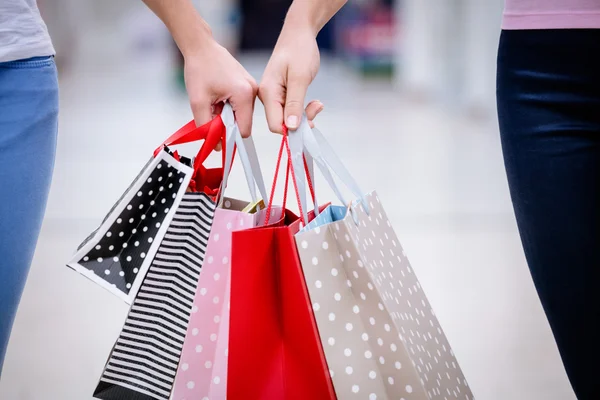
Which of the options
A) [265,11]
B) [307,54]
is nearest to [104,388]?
[307,54]

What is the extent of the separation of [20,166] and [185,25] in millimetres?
362

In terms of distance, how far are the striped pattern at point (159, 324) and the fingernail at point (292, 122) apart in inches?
8.1

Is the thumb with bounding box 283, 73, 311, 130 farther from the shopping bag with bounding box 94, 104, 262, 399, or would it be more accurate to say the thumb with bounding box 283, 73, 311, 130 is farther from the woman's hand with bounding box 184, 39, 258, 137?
the shopping bag with bounding box 94, 104, 262, 399

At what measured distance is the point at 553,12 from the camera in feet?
3.77

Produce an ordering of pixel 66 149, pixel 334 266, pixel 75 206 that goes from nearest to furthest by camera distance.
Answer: pixel 334 266, pixel 75 206, pixel 66 149

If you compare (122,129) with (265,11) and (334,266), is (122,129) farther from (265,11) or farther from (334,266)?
(265,11)

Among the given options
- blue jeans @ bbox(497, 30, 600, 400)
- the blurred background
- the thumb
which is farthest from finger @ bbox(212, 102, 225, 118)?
the blurred background

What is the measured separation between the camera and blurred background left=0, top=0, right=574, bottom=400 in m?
2.38

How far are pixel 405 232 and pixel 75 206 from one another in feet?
6.05

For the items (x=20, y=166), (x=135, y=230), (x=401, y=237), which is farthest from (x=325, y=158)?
(x=401, y=237)

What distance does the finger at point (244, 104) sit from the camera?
1234 millimetres

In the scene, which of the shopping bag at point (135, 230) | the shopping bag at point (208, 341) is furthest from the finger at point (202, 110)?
the shopping bag at point (208, 341)

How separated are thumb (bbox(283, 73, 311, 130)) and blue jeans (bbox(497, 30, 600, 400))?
1.11 ft

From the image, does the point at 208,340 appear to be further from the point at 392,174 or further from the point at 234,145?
the point at 392,174
